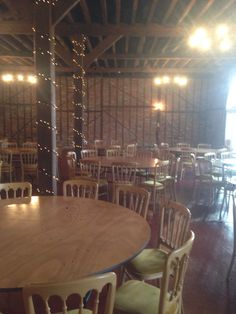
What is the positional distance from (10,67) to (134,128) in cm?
529

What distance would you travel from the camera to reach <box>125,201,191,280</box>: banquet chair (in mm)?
2133

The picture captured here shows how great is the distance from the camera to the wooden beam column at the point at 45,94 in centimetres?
418

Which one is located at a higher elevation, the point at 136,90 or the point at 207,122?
the point at 136,90

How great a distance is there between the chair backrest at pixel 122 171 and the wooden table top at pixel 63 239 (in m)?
2.14

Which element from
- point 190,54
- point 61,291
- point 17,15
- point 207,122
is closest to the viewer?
point 61,291

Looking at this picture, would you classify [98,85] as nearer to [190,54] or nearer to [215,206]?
[190,54]

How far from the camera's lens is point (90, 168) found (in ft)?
17.5

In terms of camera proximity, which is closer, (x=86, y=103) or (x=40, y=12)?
(x=40, y=12)

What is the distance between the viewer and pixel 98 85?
11867 millimetres

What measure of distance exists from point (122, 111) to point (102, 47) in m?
4.99

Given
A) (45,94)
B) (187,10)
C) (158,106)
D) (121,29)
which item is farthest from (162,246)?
(158,106)

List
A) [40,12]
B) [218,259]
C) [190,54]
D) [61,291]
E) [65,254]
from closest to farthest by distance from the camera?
[61,291], [65,254], [218,259], [40,12], [190,54]

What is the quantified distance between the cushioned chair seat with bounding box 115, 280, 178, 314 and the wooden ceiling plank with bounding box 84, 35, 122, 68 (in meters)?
5.80

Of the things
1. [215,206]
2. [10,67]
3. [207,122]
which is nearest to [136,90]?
[207,122]
